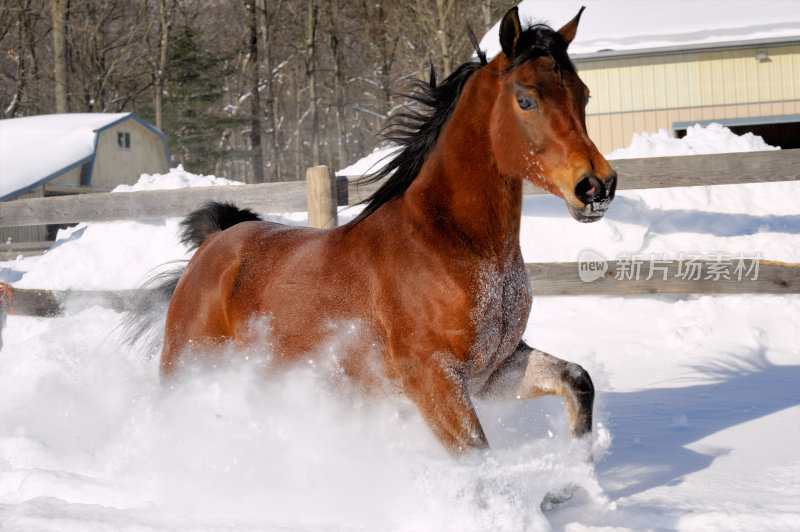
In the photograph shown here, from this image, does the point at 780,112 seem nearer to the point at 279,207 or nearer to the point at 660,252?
the point at 660,252

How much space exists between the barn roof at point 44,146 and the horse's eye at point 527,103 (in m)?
18.7

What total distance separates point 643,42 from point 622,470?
1349cm

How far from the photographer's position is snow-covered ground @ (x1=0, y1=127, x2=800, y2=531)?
7.74 feet

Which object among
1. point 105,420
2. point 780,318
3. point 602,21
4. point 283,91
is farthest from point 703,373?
point 283,91

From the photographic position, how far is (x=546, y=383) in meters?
2.73

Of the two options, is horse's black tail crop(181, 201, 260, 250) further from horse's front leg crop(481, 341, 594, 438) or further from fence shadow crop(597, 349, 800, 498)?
fence shadow crop(597, 349, 800, 498)

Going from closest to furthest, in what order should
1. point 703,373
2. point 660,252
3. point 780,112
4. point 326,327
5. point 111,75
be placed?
1. point 326,327
2. point 703,373
3. point 660,252
4. point 780,112
5. point 111,75

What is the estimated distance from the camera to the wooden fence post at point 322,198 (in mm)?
5309

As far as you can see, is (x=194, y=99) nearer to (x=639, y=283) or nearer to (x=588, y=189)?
(x=639, y=283)

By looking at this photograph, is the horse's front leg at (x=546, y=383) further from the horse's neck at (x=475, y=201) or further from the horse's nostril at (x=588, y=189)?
the horse's nostril at (x=588, y=189)

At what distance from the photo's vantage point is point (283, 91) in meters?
34.1

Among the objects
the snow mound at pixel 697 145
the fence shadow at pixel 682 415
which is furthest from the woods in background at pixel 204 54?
the fence shadow at pixel 682 415

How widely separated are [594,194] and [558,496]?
43.4 inches

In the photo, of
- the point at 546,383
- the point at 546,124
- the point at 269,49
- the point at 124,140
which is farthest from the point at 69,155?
the point at 546,124
